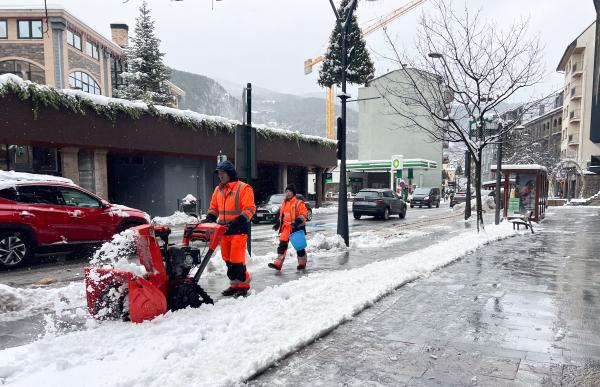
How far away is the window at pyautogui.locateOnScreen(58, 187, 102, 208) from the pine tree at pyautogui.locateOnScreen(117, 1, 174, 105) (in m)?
24.6

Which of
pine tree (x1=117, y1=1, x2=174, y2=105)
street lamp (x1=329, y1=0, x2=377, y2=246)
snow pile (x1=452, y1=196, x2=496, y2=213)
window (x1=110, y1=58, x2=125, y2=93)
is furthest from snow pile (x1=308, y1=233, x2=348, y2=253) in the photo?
window (x1=110, y1=58, x2=125, y2=93)

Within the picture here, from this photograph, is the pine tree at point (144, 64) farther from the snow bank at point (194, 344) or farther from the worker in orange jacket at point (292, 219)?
the snow bank at point (194, 344)

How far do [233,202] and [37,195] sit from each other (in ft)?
18.0

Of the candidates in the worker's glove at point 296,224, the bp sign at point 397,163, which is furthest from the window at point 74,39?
the worker's glove at point 296,224

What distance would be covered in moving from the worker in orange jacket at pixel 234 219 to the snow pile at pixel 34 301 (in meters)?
1.94

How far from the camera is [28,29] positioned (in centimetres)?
3250

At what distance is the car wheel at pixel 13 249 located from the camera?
834 centimetres

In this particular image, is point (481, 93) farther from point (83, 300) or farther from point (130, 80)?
point (130, 80)

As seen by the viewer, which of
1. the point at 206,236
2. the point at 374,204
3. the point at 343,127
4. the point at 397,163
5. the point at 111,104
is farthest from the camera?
the point at 397,163

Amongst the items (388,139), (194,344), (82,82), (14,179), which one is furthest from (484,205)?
(82,82)

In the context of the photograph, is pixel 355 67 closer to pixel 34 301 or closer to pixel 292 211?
pixel 292 211

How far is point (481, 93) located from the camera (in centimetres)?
1502

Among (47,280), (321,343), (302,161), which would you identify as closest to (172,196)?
(302,161)

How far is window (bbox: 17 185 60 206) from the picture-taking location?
28.6 ft
